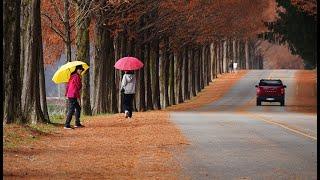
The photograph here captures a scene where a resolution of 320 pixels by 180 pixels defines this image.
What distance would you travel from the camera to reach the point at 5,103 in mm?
22031

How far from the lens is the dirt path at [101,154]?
45.1ft

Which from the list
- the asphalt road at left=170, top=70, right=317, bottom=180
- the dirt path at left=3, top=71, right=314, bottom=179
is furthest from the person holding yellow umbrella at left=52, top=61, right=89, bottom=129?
the asphalt road at left=170, top=70, right=317, bottom=180

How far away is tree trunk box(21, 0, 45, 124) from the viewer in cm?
2445

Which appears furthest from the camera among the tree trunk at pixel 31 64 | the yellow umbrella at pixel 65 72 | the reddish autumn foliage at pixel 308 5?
the reddish autumn foliage at pixel 308 5

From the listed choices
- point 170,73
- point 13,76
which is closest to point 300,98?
point 170,73

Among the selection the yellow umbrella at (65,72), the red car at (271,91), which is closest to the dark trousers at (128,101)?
the yellow umbrella at (65,72)

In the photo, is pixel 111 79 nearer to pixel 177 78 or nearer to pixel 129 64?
pixel 129 64

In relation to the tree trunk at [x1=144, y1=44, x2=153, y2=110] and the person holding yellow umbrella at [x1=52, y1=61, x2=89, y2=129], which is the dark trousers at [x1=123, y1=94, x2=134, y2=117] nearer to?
the person holding yellow umbrella at [x1=52, y1=61, x2=89, y2=129]

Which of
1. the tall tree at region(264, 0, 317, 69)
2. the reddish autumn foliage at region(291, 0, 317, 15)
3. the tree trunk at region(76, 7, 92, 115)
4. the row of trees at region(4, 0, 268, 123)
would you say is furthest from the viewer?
the tall tree at region(264, 0, 317, 69)

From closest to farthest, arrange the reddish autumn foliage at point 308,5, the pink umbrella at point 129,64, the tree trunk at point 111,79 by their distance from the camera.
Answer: the pink umbrella at point 129,64, the tree trunk at point 111,79, the reddish autumn foliage at point 308,5

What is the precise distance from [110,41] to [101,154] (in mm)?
23985

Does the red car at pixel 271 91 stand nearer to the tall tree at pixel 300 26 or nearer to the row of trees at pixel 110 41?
the row of trees at pixel 110 41

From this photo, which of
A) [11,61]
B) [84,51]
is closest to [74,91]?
[11,61]

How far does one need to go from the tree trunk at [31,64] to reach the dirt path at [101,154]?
126 centimetres
